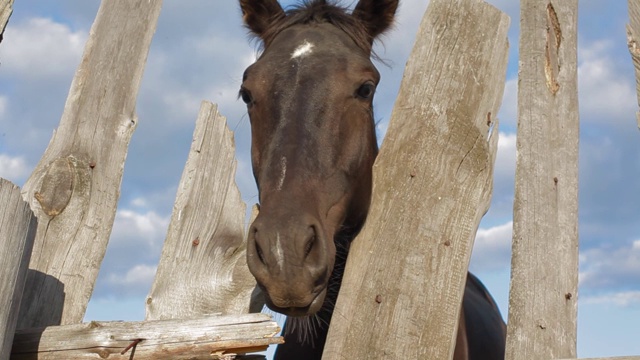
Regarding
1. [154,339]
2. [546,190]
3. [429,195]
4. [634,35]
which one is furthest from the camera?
[546,190]

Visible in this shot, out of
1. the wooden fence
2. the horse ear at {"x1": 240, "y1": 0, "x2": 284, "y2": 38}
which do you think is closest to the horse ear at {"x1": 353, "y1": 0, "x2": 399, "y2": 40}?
the horse ear at {"x1": 240, "y1": 0, "x2": 284, "y2": 38}

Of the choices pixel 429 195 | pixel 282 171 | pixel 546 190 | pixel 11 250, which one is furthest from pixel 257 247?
pixel 546 190

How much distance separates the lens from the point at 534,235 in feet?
12.5

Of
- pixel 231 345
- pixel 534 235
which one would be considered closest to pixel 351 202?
pixel 231 345

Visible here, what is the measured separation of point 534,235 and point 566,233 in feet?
0.73

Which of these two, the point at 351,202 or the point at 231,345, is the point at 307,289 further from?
the point at 351,202

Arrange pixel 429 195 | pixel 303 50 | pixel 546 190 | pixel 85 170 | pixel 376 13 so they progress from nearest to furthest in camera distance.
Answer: pixel 429 195
pixel 303 50
pixel 85 170
pixel 546 190
pixel 376 13

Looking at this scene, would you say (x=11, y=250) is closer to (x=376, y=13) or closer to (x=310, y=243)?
(x=310, y=243)

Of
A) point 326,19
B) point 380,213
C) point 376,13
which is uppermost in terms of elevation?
point 376,13

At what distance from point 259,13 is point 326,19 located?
2.18ft

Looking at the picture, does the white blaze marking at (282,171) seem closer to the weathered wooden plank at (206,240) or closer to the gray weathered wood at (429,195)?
the gray weathered wood at (429,195)

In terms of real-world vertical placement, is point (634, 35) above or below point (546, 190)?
below

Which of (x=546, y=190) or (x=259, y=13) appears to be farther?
(x=259, y=13)

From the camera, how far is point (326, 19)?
3826 millimetres
